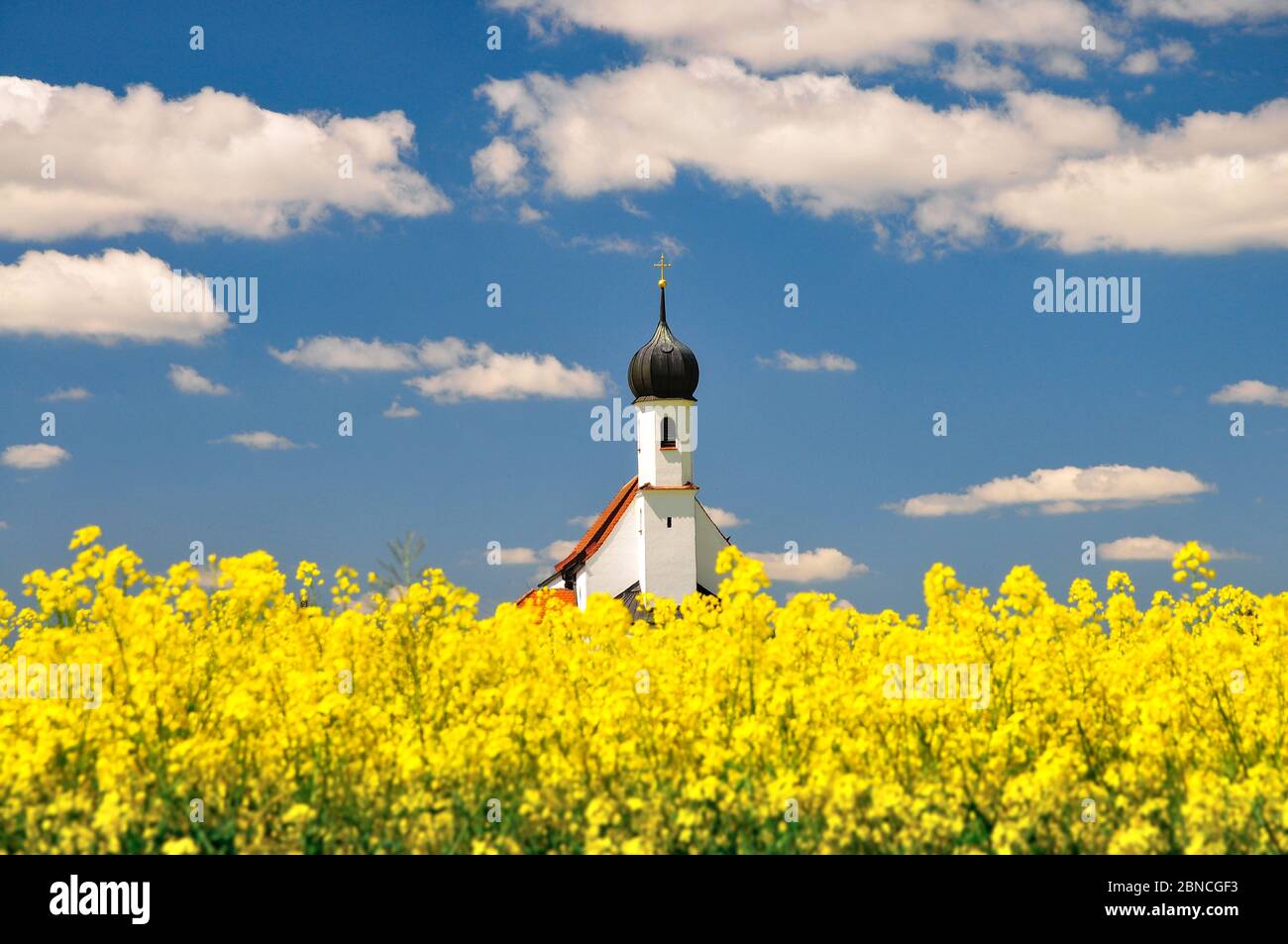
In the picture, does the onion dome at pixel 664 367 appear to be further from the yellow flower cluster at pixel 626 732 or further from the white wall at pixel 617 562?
the yellow flower cluster at pixel 626 732

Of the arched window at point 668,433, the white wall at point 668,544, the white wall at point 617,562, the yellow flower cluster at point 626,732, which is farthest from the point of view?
the white wall at point 617,562

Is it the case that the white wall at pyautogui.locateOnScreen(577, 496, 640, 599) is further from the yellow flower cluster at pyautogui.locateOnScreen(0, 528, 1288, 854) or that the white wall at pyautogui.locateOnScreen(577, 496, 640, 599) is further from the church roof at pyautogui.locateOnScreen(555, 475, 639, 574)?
the yellow flower cluster at pyautogui.locateOnScreen(0, 528, 1288, 854)

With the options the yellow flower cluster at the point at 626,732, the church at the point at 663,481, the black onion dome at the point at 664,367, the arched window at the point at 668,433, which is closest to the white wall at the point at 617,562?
the church at the point at 663,481

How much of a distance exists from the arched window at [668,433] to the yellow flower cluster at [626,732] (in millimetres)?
40293

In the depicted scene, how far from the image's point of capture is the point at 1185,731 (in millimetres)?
7773

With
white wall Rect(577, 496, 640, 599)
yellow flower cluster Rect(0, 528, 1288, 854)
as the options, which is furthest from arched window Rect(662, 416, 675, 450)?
yellow flower cluster Rect(0, 528, 1288, 854)

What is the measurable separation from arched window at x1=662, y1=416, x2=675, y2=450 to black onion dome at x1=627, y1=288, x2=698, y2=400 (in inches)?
40.9

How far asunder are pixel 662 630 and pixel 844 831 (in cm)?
413

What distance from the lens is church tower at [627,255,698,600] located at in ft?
161

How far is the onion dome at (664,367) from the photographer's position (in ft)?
161

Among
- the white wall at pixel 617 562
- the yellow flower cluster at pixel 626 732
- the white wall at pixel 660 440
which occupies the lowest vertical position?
the yellow flower cluster at pixel 626 732
